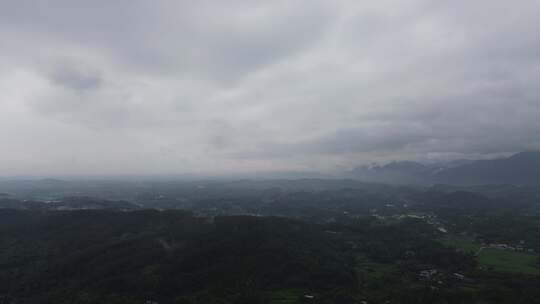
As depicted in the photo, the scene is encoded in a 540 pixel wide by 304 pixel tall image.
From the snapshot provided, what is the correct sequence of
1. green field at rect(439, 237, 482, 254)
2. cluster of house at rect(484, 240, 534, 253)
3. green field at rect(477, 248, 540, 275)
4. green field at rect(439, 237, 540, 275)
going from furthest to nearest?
cluster of house at rect(484, 240, 534, 253)
green field at rect(439, 237, 482, 254)
green field at rect(439, 237, 540, 275)
green field at rect(477, 248, 540, 275)

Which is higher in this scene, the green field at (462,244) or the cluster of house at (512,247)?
the green field at (462,244)

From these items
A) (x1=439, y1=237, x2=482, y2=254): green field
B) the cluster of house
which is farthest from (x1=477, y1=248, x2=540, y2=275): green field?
the cluster of house

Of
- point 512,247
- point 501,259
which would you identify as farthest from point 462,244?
point 501,259

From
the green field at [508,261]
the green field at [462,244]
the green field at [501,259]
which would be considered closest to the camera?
the green field at [508,261]

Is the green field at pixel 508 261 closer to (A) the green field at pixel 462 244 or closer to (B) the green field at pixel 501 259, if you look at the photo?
(B) the green field at pixel 501 259

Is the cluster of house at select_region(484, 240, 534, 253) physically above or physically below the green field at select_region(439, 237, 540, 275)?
below

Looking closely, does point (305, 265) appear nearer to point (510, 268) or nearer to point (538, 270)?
point (510, 268)

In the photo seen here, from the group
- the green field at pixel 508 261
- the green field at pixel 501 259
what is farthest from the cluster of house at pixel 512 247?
the green field at pixel 508 261

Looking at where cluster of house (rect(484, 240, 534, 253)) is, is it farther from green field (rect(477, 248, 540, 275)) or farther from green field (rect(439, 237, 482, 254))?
green field (rect(439, 237, 482, 254))
